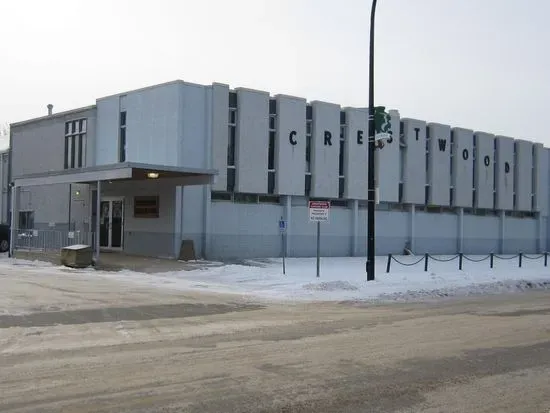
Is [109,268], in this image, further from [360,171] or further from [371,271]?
[360,171]

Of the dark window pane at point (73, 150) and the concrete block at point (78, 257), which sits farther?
the dark window pane at point (73, 150)

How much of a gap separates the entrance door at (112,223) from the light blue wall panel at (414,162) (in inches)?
576

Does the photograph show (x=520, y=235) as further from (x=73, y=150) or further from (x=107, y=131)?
(x=73, y=150)

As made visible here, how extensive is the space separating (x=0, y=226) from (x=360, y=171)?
55.0 ft

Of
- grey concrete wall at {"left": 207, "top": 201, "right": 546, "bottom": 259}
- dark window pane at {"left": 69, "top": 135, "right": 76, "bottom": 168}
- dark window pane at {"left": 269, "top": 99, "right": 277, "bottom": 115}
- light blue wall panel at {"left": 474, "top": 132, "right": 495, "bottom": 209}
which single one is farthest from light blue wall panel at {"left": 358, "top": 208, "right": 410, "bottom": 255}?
dark window pane at {"left": 69, "top": 135, "right": 76, "bottom": 168}

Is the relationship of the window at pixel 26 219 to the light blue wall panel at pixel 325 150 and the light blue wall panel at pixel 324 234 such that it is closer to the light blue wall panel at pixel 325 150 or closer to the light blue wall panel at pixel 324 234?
the light blue wall panel at pixel 324 234

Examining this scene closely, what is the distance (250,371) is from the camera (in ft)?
25.4

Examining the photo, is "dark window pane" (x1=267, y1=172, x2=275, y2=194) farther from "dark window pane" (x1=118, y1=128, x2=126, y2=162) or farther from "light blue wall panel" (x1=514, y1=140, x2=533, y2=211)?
"light blue wall panel" (x1=514, y1=140, x2=533, y2=211)

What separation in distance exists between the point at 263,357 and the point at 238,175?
19002 mm

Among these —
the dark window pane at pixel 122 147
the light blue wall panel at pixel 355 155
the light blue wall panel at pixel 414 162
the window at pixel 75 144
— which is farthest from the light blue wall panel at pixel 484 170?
the window at pixel 75 144

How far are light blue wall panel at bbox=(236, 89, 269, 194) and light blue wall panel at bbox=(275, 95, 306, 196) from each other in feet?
2.19

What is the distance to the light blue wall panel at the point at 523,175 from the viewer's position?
133ft

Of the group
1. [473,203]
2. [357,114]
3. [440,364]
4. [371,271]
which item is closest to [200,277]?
[371,271]

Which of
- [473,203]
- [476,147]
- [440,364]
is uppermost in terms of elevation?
[476,147]
